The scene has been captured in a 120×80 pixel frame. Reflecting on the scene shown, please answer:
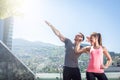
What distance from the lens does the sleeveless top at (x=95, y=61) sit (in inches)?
357

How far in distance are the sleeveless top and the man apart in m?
0.49

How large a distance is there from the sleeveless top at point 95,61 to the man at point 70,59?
486 mm

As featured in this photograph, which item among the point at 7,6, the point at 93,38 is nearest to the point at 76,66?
the point at 93,38

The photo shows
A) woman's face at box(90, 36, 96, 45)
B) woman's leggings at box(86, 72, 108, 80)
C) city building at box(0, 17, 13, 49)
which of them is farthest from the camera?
city building at box(0, 17, 13, 49)

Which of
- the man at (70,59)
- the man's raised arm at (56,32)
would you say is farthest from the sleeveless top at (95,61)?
the man's raised arm at (56,32)

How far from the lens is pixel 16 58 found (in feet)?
134

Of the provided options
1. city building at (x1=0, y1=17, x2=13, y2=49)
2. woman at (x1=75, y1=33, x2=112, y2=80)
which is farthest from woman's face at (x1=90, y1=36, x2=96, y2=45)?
city building at (x1=0, y1=17, x2=13, y2=49)

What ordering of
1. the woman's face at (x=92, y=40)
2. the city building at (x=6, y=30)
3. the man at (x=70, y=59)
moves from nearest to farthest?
the woman's face at (x=92, y=40) < the man at (x=70, y=59) < the city building at (x=6, y=30)

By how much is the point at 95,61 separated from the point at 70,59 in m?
0.64

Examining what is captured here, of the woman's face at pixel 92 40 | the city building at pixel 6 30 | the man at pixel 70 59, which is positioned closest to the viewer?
the woman's face at pixel 92 40

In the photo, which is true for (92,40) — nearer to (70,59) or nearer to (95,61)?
(95,61)

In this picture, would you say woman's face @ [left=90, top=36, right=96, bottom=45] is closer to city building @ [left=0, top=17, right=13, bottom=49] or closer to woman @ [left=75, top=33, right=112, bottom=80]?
woman @ [left=75, top=33, right=112, bottom=80]

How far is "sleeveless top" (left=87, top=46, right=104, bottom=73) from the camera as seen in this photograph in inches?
357

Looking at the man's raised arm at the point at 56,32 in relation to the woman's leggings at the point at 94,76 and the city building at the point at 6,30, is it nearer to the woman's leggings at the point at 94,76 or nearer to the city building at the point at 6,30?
the woman's leggings at the point at 94,76
